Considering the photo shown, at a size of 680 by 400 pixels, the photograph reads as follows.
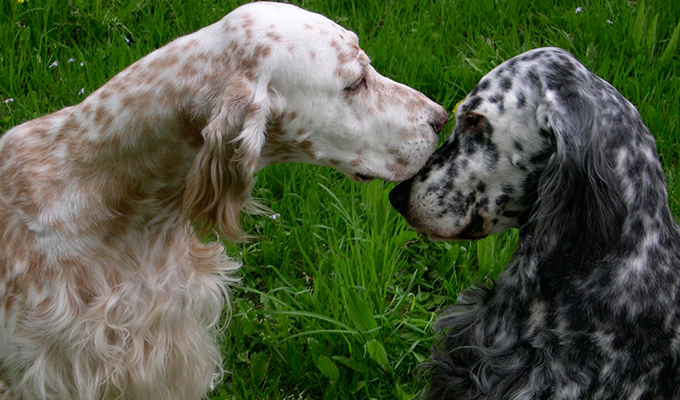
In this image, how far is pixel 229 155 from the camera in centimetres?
283

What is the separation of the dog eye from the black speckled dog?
0.38 m

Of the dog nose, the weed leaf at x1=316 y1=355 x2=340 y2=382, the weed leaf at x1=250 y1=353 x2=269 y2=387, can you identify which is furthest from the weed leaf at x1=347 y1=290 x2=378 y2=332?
the dog nose

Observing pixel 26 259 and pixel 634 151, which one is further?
pixel 26 259

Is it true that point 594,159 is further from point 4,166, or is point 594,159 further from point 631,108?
point 4,166

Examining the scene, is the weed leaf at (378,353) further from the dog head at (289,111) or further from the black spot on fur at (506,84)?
the black spot on fur at (506,84)

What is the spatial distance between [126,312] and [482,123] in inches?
58.2

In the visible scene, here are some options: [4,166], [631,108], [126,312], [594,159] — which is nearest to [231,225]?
[126,312]

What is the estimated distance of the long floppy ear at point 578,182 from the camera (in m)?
2.73

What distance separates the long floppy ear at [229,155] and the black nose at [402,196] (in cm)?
62

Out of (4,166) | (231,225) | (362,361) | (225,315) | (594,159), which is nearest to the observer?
(594,159)

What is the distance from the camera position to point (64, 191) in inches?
119

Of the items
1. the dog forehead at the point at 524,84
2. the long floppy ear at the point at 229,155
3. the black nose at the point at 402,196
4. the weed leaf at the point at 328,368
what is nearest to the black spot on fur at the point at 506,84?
the dog forehead at the point at 524,84

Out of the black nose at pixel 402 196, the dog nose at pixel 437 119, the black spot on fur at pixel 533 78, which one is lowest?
the black nose at pixel 402 196

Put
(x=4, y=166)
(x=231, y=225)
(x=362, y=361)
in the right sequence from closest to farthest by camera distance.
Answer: (x=231, y=225), (x=4, y=166), (x=362, y=361)
